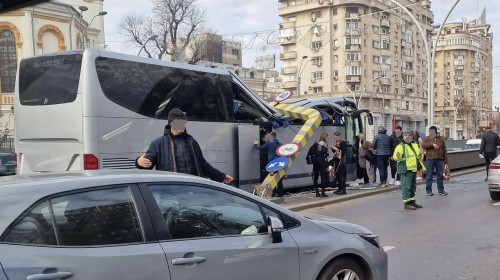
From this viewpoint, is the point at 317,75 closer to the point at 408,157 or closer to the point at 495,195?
the point at 495,195

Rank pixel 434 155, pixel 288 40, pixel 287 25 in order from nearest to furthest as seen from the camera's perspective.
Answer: pixel 434 155, pixel 288 40, pixel 287 25

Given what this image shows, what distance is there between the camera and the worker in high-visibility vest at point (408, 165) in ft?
32.5

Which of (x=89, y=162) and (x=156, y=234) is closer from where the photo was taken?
(x=156, y=234)

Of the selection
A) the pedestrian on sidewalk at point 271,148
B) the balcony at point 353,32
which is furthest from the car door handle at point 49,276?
the balcony at point 353,32

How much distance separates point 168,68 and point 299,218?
657 cm

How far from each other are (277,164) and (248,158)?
0.90 m

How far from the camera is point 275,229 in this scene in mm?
3645

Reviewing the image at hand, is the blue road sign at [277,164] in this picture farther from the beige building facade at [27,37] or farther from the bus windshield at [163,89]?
the beige building facade at [27,37]

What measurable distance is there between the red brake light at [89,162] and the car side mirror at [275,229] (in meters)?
5.51

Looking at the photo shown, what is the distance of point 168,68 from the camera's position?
984 cm

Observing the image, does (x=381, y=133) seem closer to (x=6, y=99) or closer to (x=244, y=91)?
(x=244, y=91)

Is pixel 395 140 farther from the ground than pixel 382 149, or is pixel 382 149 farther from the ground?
pixel 395 140

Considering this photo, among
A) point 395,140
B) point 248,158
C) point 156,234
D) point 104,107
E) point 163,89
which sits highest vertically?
point 163,89

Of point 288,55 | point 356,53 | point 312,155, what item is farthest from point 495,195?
point 288,55
